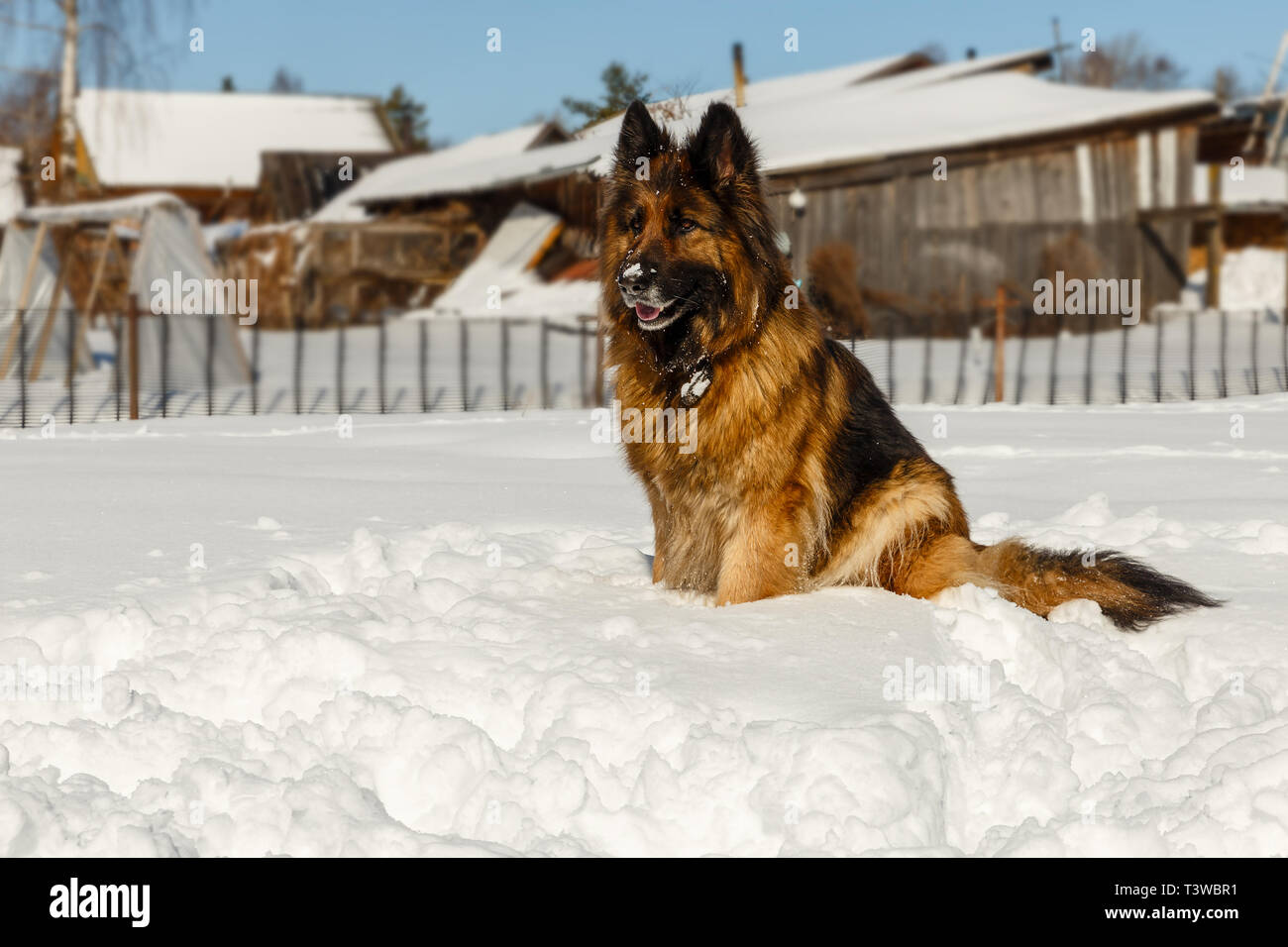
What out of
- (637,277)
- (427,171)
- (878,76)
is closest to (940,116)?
(878,76)

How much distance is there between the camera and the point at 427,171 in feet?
128

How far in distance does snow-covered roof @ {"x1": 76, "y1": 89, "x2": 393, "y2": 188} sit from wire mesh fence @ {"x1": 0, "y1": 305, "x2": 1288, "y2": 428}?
111ft

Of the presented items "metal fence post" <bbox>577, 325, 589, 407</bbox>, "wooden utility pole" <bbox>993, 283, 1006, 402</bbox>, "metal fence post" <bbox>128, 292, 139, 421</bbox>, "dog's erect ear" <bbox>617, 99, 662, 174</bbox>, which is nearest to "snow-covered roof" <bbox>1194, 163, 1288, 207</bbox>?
"wooden utility pole" <bbox>993, 283, 1006, 402</bbox>

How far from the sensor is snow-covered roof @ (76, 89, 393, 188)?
2190 inches

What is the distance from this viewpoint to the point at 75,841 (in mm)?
3088

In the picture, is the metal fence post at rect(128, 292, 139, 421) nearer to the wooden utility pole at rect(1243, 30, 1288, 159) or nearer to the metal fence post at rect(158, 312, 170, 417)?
the metal fence post at rect(158, 312, 170, 417)

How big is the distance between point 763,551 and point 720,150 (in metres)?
1.64

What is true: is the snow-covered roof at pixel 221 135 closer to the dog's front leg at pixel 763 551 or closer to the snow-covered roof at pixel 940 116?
the snow-covered roof at pixel 940 116

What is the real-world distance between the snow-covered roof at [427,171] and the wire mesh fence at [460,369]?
12.1 m

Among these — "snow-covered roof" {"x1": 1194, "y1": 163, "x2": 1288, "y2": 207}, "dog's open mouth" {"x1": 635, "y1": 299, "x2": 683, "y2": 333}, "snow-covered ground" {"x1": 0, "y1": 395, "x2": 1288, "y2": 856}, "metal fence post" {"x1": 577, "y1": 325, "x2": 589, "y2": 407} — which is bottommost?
"snow-covered ground" {"x1": 0, "y1": 395, "x2": 1288, "y2": 856}

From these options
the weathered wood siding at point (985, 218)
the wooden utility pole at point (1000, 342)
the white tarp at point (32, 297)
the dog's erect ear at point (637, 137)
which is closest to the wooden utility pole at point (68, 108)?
the white tarp at point (32, 297)

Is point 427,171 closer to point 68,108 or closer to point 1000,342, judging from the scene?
point 68,108

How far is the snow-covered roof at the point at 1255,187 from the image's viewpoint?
35.9m
